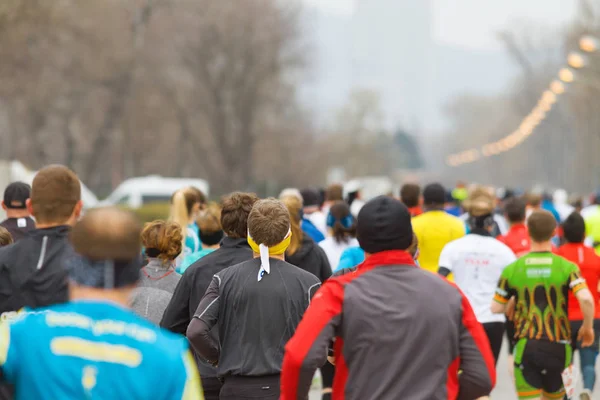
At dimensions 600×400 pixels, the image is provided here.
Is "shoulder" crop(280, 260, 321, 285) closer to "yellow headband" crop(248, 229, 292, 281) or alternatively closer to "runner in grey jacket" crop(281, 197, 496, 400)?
"yellow headband" crop(248, 229, 292, 281)

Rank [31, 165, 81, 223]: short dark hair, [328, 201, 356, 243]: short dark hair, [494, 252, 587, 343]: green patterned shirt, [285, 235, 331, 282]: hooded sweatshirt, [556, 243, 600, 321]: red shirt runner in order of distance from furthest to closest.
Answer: [328, 201, 356, 243]: short dark hair < [556, 243, 600, 321]: red shirt runner < [285, 235, 331, 282]: hooded sweatshirt < [494, 252, 587, 343]: green patterned shirt < [31, 165, 81, 223]: short dark hair

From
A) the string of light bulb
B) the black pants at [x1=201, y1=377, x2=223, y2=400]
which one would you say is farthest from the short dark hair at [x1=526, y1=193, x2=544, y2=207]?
the string of light bulb

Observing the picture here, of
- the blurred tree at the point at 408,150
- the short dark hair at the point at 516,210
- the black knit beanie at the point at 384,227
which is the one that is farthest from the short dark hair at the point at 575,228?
the blurred tree at the point at 408,150

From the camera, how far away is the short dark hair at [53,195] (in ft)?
15.5

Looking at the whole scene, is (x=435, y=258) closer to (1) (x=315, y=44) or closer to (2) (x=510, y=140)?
(1) (x=315, y=44)

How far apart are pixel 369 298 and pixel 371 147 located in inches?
4015

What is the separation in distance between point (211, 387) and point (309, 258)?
6.71ft

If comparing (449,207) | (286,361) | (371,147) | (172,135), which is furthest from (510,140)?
(286,361)

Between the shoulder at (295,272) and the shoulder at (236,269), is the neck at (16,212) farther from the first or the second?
the shoulder at (295,272)

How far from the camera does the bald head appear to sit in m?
3.49

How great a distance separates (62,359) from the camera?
11.4 feet

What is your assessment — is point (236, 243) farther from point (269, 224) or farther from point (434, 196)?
point (434, 196)

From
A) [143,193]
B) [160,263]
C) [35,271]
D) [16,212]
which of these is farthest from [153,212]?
[35,271]

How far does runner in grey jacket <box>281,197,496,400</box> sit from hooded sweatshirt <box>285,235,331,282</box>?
4191mm
